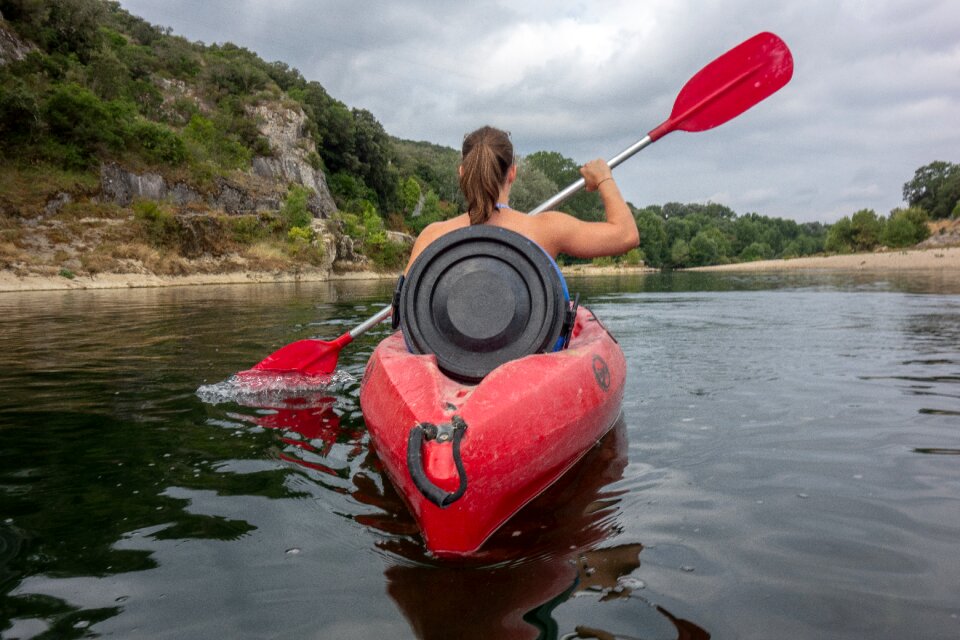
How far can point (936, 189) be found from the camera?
69938 millimetres

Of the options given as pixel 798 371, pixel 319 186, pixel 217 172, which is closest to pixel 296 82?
pixel 319 186

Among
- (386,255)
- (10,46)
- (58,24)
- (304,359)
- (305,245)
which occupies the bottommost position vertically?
(304,359)

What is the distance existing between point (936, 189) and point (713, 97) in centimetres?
8457

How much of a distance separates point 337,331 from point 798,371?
573cm

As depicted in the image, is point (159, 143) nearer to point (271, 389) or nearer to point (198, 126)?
point (198, 126)

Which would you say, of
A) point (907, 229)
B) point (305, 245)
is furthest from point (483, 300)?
point (907, 229)

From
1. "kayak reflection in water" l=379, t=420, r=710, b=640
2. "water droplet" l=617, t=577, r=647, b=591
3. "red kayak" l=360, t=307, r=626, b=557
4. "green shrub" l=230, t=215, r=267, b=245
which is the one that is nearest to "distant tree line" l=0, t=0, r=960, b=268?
"green shrub" l=230, t=215, r=267, b=245

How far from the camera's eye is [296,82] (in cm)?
5669

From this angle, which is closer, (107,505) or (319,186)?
(107,505)

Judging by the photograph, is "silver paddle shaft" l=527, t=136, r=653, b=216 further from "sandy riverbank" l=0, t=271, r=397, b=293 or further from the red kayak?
Result: "sandy riverbank" l=0, t=271, r=397, b=293

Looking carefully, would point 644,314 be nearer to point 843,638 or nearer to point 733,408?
point 733,408

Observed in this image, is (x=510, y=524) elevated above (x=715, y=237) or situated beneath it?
situated beneath

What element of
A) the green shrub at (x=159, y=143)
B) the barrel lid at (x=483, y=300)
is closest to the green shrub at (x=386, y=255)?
the green shrub at (x=159, y=143)

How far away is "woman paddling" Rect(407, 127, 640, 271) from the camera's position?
115 inches
